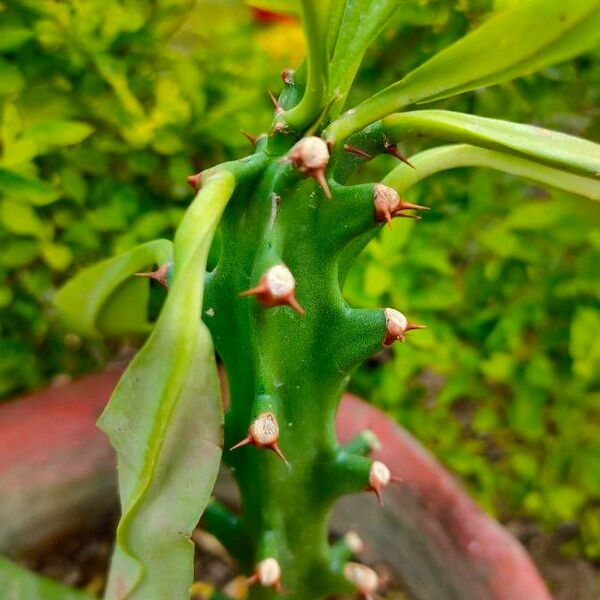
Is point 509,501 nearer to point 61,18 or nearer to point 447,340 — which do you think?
point 447,340

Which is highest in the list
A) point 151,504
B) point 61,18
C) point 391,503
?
point 61,18

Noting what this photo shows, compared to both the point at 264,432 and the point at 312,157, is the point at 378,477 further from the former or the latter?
the point at 312,157

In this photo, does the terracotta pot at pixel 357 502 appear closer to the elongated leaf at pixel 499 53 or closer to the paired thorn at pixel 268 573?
the paired thorn at pixel 268 573

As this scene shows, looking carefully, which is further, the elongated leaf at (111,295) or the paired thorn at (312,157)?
the elongated leaf at (111,295)

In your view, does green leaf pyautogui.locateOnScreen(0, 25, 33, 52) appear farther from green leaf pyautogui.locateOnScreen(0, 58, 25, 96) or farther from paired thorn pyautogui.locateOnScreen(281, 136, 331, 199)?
paired thorn pyautogui.locateOnScreen(281, 136, 331, 199)

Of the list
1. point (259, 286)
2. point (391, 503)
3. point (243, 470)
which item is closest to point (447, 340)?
point (391, 503)

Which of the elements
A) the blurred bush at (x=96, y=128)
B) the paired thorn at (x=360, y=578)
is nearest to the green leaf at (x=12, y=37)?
the blurred bush at (x=96, y=128)

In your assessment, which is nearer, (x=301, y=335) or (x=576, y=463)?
(x=301, y=335)
